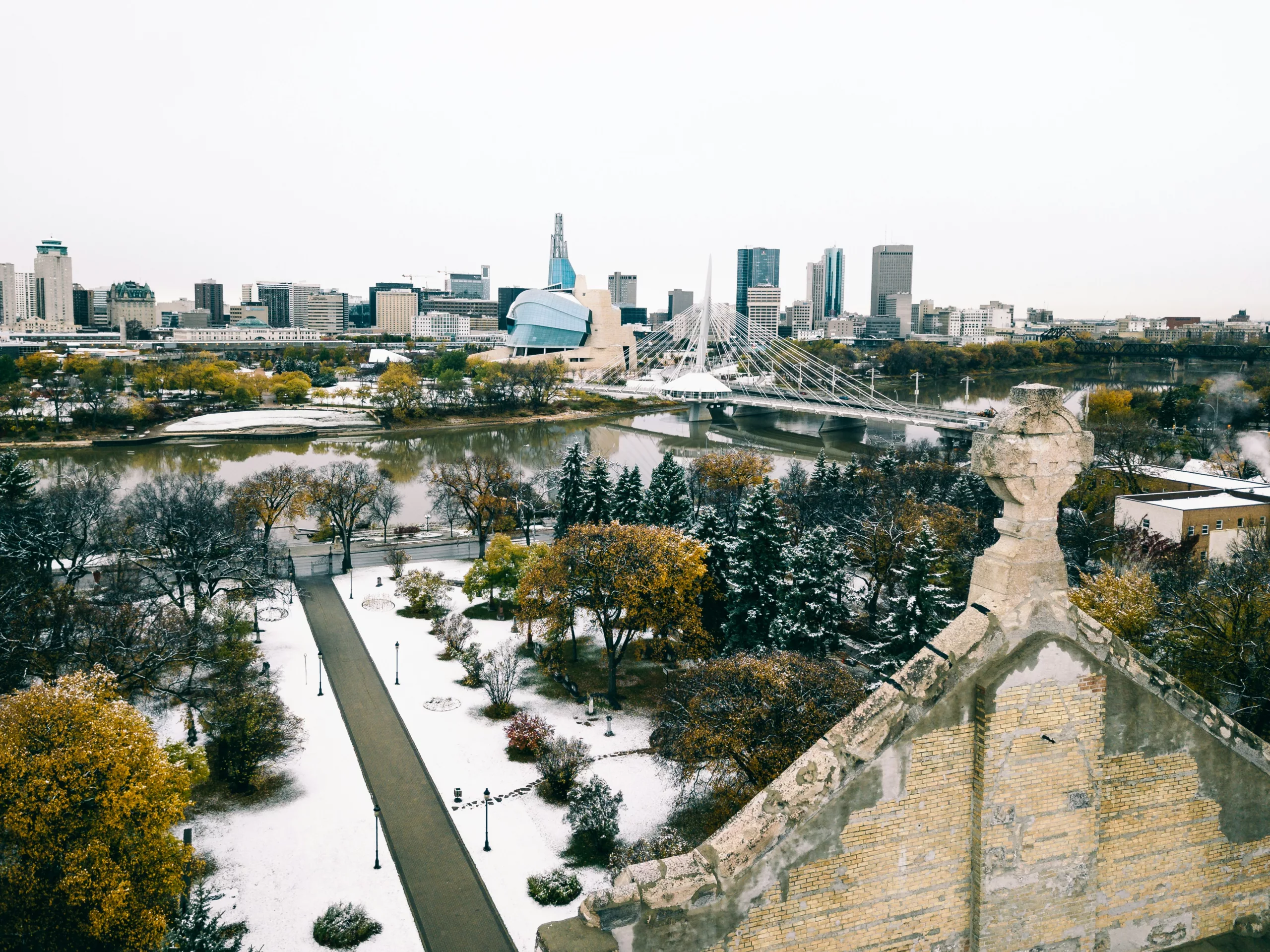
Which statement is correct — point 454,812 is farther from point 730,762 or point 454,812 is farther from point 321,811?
point 730,762

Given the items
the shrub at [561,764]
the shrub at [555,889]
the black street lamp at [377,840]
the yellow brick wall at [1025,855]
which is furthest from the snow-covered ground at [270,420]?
the yellow brick wall at [1025,855]

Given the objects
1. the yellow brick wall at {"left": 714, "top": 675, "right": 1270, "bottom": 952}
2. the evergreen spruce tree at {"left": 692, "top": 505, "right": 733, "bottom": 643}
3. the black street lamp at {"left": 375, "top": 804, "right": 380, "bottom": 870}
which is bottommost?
the black street lamp at {"left": 375, "top": 804, "right": 380, "bottom": 870}

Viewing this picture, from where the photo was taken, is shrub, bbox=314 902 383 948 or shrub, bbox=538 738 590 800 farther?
shrub, bbox=538 738 590 800

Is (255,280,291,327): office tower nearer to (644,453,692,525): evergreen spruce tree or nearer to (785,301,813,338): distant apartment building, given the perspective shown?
(785,301,813,338): distant apartment building

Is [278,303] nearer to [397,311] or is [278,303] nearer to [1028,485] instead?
[397,311]

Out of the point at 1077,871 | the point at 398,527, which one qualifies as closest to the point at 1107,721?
the point at 1077,871

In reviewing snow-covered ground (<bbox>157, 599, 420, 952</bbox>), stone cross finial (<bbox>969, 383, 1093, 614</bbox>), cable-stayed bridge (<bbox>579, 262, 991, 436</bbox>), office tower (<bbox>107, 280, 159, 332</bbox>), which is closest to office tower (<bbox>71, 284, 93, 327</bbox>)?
office tower (<bbox>107, 280, 159, 332</bbox>)

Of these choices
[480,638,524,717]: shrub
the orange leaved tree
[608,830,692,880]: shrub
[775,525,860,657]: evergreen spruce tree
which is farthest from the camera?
the orange leaved tree

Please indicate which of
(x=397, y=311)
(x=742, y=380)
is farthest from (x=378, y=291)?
(x=742, y=380)

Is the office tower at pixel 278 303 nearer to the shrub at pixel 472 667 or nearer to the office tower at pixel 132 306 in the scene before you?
the office tower at pixel 132 306
